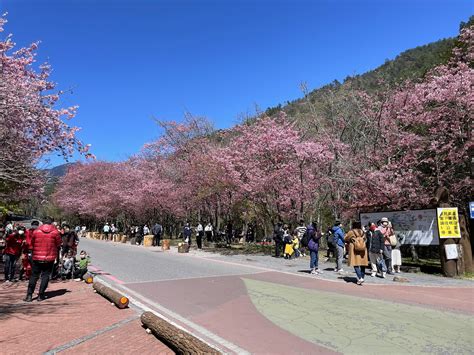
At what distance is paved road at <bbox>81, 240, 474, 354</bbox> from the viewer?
19.0ft

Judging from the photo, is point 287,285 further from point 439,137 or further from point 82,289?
point 439,137

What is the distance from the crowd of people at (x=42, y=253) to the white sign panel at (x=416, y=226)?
1139 centimetres

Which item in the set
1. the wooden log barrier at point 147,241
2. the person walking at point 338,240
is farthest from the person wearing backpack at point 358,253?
the wooden log barrier at point 147,241

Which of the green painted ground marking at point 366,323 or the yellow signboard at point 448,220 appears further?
the yellow signboard at point 448,220

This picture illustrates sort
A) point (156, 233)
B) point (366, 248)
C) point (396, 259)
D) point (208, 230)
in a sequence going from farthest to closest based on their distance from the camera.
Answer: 1. point (156, 233)
2. point (208, 230)
3. point (396, 259)
4. point (366, 248)

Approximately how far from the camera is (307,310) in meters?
7.87

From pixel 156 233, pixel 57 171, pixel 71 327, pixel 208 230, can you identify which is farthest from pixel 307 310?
pixel 57 171

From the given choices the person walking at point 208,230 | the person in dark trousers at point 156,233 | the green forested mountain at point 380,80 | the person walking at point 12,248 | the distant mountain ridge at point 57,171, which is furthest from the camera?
the person in dark trousers at point 156,233

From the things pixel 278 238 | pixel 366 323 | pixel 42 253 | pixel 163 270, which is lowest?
pixel 366 323

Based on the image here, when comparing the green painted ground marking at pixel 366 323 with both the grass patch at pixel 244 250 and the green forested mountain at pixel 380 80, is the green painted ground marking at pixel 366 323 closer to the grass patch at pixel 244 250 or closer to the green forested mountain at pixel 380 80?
the grass patch at pixel 244 250

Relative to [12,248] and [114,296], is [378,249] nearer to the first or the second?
[114,296]

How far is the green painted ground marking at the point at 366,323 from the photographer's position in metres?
5.62

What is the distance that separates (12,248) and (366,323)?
10.7m

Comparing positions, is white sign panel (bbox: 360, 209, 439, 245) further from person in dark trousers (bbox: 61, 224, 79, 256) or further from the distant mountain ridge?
the distant mountain ridge
